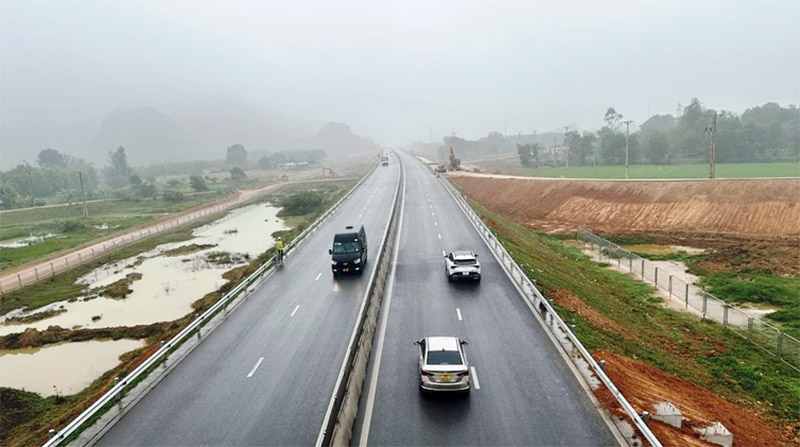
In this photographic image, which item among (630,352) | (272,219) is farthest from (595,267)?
(272,219)

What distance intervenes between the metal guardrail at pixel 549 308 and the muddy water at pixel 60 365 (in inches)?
881

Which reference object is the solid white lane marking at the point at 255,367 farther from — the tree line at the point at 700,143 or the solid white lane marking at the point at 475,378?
the tree line at the point at 700,143

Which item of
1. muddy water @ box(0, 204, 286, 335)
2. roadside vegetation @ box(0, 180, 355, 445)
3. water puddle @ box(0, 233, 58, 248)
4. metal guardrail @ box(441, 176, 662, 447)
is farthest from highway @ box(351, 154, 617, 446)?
water puddle @ box(0, 233, 58, 248)

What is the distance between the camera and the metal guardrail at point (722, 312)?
81.8ft

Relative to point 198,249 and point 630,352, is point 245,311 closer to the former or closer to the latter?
point 630,352

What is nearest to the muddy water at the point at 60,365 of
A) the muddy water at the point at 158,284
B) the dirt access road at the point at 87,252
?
the muddy water at the point at 158,284

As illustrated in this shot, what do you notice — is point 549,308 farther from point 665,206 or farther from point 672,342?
point 665,206

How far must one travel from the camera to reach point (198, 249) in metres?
60.2

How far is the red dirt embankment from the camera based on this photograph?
5512 centimetres

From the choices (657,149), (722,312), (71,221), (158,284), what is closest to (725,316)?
(722,312)

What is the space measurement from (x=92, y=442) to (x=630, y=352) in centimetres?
2136

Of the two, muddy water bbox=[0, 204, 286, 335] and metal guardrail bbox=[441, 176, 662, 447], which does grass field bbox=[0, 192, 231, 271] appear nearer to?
muddy water bbox=[0, 204, 286, 335]

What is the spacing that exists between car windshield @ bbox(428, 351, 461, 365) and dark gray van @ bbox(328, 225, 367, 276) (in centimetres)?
1708

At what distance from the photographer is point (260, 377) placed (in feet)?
63.6
